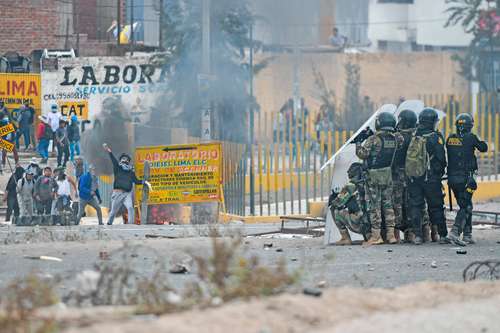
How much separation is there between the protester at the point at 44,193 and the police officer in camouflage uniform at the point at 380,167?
10.3m

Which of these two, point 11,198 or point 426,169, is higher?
point 426,169

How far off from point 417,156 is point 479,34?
3168cm

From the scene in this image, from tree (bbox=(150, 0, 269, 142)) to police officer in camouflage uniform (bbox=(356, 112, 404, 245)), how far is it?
15285mm

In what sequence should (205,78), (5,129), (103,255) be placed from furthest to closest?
(5,129) < (205,78) < (103,255)

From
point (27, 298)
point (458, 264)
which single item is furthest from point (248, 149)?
point (27, 298)

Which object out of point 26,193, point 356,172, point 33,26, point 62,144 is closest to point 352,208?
point 356,172

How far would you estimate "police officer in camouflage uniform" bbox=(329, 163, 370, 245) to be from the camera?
48.1ft

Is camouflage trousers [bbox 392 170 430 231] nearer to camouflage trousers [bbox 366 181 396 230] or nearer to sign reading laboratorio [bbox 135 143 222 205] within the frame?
camouflage trousers [bbox 366 181 396 230]

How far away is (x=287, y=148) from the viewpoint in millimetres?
26625

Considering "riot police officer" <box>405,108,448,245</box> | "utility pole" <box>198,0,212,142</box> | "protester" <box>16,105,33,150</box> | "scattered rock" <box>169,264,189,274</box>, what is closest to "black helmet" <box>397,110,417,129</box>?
"riot police officer" <box>405,108,448,245</box>

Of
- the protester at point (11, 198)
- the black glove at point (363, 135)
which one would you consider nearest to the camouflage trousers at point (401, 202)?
the black glove at point (363, 135)

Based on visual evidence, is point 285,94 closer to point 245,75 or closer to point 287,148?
point 245,75

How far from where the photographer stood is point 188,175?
23750mm

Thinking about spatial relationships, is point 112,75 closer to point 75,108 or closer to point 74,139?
point 75,108
